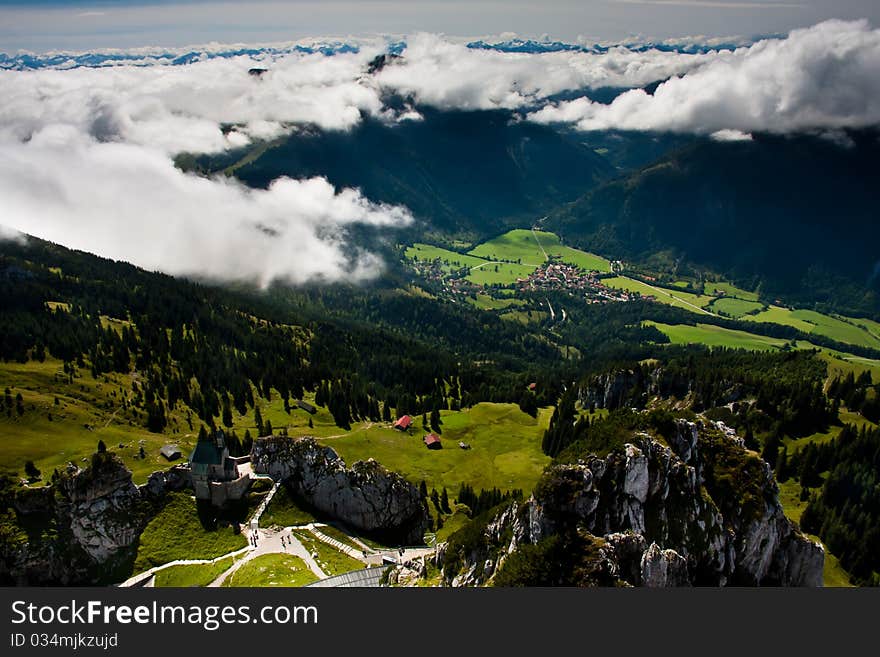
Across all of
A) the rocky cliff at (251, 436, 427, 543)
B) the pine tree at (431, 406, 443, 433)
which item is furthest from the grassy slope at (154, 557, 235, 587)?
the pine tree at (431, 406, 443, 433)

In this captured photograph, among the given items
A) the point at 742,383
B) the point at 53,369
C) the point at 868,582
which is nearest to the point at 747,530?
the point at 868,582

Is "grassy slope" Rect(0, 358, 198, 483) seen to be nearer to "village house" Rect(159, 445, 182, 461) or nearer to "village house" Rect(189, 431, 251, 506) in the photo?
"village house" Rect(159, 445, 182, 461)

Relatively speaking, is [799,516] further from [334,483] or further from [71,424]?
[71,424]

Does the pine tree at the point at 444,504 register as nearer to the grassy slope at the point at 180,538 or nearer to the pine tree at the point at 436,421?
the grassy slope at the point at 180,538

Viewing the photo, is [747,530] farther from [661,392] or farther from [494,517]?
[661,392]

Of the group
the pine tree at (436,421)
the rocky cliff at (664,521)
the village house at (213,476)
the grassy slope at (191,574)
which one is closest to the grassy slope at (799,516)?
the rocky cliff at (664,521)

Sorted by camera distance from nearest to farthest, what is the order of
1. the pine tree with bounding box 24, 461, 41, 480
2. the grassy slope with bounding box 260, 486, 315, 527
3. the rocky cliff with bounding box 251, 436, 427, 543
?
the grassy slope with bounding box 260, 486, 315, 527 < the pine tree with bounding box 24, 461, 41, 480 < the rocky cliff with bounding box 251, 436, 427, 543

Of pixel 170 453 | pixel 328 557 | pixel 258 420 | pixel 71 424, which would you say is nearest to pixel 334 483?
pixel 328 557
